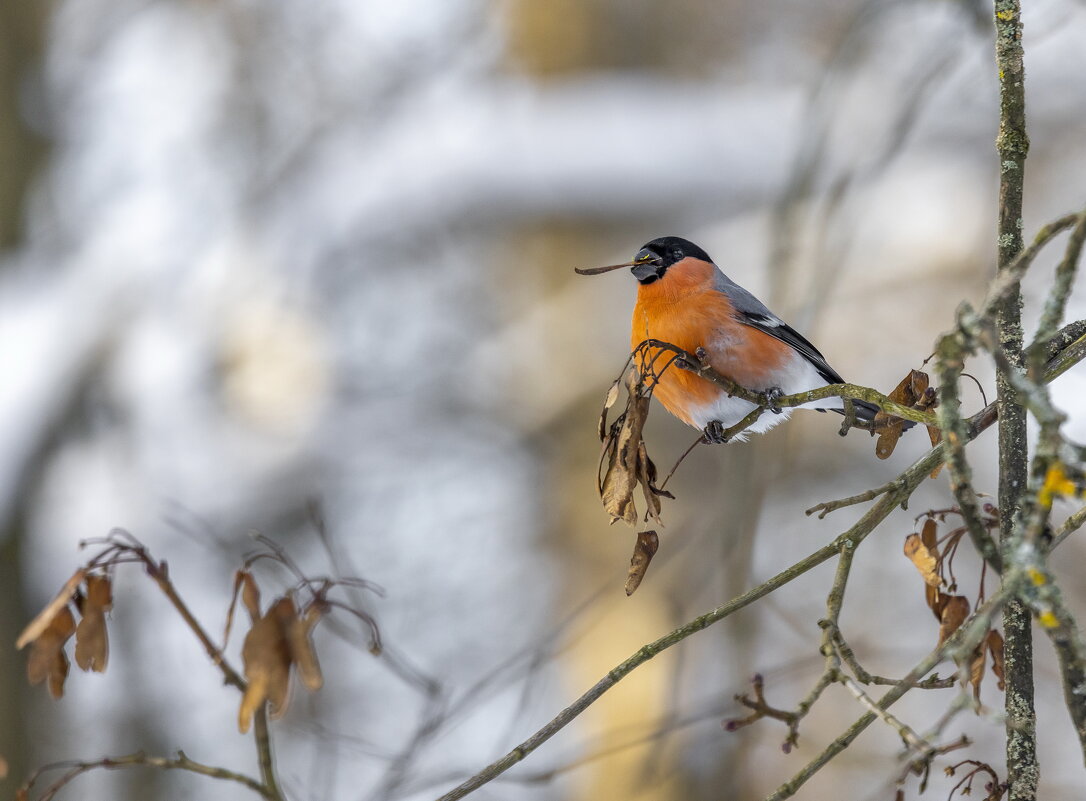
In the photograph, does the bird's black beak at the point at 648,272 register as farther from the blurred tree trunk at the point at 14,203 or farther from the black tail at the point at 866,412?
the blurred tree trunk at the point at 14,203

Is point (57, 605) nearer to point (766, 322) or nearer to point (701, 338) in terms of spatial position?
point (701, 338)

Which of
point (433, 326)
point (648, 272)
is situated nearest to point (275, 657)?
point (648, 272)

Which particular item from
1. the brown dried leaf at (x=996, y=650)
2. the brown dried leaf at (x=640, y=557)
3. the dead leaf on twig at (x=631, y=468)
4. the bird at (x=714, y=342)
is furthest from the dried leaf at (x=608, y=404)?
the bird at (x=714, y=342)

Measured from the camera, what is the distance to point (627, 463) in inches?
44.6

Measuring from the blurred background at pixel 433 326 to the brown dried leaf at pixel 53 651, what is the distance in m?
3.08

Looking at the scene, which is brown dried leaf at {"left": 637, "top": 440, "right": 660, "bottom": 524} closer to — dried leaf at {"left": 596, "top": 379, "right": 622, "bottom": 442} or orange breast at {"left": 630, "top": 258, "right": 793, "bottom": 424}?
dried leaf at {"left": 596, "top": 379, "right": 622, "bottom": 442}

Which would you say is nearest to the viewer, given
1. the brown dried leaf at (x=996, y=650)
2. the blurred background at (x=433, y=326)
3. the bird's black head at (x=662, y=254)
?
the brown dried leaf at (x=996, y=650)

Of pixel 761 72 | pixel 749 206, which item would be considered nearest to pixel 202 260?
pixel 749 206

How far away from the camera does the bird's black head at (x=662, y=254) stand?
1991 mm

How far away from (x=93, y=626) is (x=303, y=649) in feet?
0.85

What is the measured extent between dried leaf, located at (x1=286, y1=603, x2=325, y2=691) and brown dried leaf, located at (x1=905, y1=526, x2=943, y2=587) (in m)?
0.71

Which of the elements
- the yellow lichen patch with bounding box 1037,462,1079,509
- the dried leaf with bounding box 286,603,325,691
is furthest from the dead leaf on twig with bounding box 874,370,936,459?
the dried leaf with bounding box 286,603,325,691

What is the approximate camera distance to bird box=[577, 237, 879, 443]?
1.86 meters

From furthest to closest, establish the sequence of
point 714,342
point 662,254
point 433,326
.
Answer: point 433,326, point 662,254, point 714,342
